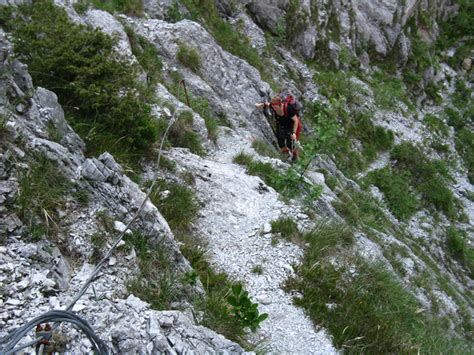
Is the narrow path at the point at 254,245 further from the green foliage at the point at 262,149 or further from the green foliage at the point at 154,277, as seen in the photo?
the green foliage at the point at 262,149

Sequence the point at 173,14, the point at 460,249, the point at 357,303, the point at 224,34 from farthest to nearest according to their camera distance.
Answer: the point at 224,34 → the point at 460,249 → the point at 173,14 → the point at 357,303

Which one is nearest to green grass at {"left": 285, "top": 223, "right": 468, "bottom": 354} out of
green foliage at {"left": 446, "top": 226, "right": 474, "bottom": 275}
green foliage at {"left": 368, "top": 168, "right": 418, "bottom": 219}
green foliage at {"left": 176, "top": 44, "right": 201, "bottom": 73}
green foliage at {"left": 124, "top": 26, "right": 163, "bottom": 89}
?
green foliage at {"left": 124, "top": 26, "right": 163, "bottom": 89}

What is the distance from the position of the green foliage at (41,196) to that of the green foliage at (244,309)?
2.15 m

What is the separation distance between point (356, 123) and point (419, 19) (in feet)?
38.2

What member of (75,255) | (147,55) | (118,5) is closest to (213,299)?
(75,255)

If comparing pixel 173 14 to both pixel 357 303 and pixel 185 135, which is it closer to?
pixel 185 135

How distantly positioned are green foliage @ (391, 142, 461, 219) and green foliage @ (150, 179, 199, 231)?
45.3ft

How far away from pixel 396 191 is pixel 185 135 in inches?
421

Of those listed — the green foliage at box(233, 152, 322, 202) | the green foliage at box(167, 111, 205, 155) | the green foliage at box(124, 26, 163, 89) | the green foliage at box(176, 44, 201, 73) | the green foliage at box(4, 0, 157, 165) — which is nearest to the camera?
the green foliage at box(4, 0, 157, 165)

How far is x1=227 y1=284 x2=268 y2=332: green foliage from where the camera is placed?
5.15 m

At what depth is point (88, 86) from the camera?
23.3 ft

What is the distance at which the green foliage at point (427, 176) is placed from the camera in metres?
18.1

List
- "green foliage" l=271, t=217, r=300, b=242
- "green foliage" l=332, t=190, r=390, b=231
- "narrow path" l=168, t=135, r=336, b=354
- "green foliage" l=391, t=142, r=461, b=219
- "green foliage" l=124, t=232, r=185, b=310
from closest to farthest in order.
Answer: "green foliage" l=124, t=232, r=185, b=310 → "narrow path" l=168, t=135, r=336, b=354 → "green foliage" l=271, t=217, r=300, b=242 → "green foliage" l=332, t=190, r=390, b=231 → "green foliage" l=391, t=142, r=461, b=219

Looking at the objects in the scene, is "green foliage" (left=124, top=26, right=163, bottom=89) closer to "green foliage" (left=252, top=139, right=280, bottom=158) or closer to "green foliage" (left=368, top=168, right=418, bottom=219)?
"green foliage" (left=252, top=139, right=280, bottom=158)
